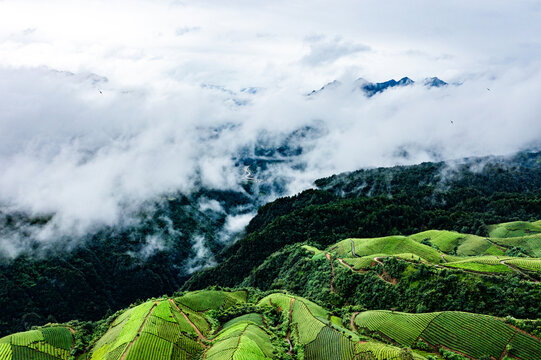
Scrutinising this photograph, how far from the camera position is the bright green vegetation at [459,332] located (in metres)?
46.7

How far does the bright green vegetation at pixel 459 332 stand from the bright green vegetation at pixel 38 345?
54313mm

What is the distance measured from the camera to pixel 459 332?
51.0 m

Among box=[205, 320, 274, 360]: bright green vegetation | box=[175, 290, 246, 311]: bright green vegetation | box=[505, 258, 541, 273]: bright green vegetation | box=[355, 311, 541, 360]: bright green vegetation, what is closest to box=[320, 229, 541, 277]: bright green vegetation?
box=[505, 258, 541, 273]: bright green vegetation

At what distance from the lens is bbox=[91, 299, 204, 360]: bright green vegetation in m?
49.8

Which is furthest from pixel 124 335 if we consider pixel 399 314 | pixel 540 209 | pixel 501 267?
pixel 540 209

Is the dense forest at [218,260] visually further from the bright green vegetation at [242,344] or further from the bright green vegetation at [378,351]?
the bright green vegetation at [378,351]

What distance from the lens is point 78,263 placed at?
535ft

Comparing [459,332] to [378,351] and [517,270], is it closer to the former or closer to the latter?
[378,351]

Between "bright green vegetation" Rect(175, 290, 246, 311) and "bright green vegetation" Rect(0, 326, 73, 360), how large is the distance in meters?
21.3

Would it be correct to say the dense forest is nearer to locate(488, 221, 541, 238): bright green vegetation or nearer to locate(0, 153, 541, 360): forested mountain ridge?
locate(0, 153, 541, 360): forested mountain ridge

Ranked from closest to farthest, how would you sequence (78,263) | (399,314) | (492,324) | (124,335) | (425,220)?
(492,324) → (124,335) → (399,314) → (425,220) → (78,263)

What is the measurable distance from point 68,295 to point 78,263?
23.2 metres

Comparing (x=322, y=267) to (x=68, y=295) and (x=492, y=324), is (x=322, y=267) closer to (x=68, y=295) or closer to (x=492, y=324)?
(x=492, y=324)

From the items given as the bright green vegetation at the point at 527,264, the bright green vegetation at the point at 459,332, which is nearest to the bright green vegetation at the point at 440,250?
the bright green vegetation at the point at 527,264
